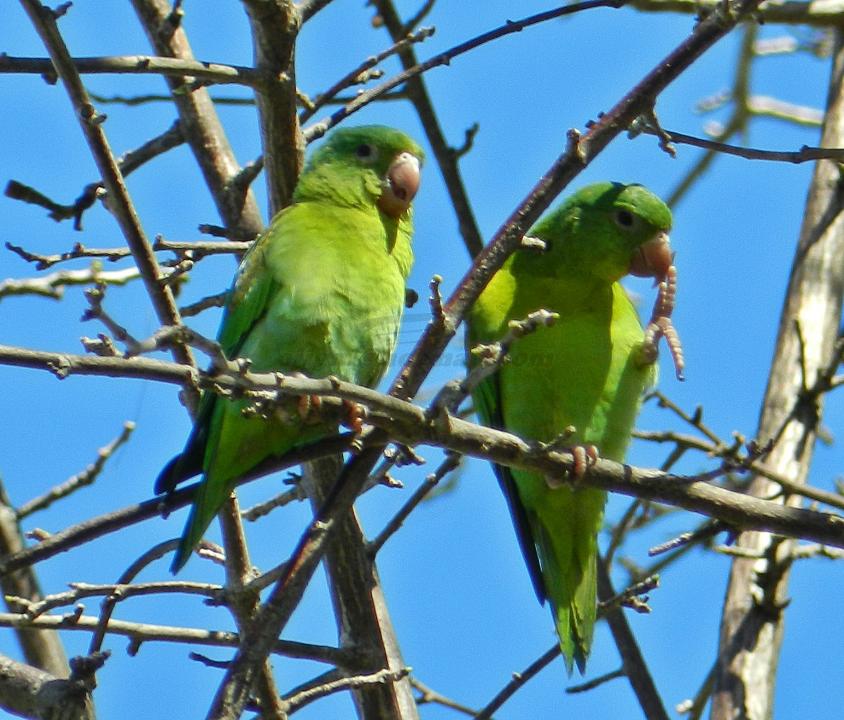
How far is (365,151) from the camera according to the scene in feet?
16.3

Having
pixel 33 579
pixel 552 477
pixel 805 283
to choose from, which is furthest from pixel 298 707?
pixel 805 283

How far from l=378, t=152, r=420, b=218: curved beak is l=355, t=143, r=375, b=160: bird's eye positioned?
0.10 m

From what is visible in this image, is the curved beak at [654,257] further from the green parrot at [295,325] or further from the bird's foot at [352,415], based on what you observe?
the bird's foot at [352,415]

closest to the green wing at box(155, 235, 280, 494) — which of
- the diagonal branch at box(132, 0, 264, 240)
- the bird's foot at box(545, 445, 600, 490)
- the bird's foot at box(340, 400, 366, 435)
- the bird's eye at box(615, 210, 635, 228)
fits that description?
the diagonal branch at box(132, 0, 264, 240)

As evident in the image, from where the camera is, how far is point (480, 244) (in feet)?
17.2

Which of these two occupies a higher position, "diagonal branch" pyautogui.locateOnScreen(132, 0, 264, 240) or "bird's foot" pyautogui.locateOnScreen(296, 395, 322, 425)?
"diagonal branch" pyautogui.locateOnScreen(132, 0, 264, 240)

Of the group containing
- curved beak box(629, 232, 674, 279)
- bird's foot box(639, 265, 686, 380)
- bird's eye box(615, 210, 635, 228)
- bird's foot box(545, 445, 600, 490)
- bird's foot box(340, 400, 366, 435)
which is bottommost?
bird's foot box(545, 445, 600, 490)

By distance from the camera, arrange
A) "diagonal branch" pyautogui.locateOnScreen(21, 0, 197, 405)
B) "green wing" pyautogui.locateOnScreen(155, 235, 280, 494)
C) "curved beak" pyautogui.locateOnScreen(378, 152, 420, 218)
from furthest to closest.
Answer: "curved beak" pyautogui.locateOnScreen(378, 152, 420, 218), "green wing" pyautogui.locateOnScreen(155, 235, 280, 494), "diagonal branch" pyautogui.locateOnScreen(21, 0, 197, 405)

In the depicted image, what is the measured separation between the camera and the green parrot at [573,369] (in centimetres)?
452

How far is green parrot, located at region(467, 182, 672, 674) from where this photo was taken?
4.52m

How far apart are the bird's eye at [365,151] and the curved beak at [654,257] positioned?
1.21 m

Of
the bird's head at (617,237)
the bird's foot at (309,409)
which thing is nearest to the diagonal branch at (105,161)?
the bird's foot at (309,409)

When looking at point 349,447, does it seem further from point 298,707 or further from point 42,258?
point 42,258

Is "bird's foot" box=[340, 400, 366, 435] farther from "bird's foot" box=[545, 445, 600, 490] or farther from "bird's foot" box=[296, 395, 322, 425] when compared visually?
"bird's foot" box=[545, 445, 600, 490]
